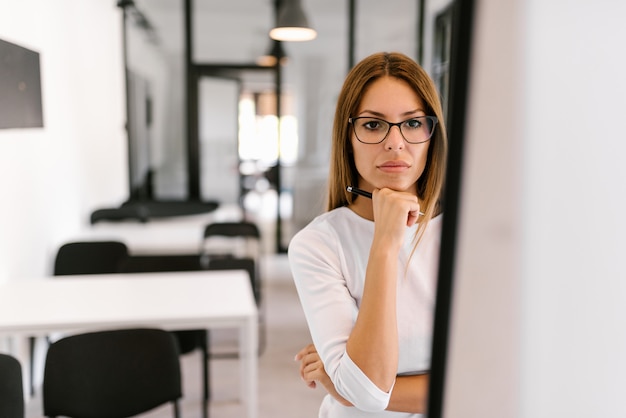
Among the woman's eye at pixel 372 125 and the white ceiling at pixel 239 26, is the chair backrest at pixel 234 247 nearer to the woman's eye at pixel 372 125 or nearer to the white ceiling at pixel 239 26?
the woman's eye at pixel 372 125

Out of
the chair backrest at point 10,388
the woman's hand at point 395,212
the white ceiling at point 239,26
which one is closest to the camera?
the woman's hand at point 395,212

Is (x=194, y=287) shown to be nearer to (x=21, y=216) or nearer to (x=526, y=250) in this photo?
(x=21, y=216)

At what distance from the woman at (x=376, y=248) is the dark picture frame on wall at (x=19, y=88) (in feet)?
7.66

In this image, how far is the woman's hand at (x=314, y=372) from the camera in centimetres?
72

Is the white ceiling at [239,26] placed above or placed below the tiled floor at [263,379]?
above

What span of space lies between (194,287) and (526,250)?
94.7 inches

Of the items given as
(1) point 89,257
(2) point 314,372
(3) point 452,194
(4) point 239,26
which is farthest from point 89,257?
(4) point 239,26

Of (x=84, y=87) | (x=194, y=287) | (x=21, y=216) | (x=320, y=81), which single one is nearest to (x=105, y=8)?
(x=84, y=87)

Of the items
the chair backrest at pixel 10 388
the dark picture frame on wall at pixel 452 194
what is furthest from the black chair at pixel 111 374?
the dark picture frame on wall at pixel 452 194

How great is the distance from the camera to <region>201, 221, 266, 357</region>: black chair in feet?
10.4

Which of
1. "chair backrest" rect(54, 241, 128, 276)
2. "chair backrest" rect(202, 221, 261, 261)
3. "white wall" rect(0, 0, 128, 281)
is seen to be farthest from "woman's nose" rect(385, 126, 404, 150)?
Answer: "chair backrest" rect(202, 221, 261, 261)

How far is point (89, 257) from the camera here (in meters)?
3.24

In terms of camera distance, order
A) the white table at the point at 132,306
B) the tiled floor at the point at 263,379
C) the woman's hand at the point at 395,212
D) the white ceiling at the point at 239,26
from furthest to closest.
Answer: the white ceiling at the point at 239,26 → the tiled floor at the point at 263,379 → the white table at the point at 132,306 → the woman's hand at the point at 395,212

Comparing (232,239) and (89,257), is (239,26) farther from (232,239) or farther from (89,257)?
(89,257)
